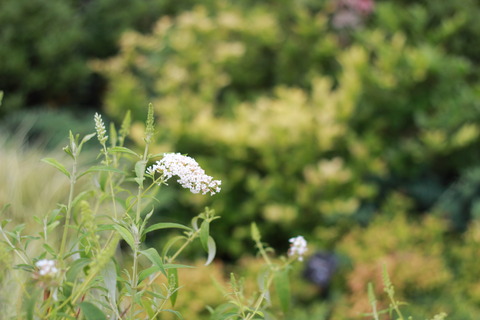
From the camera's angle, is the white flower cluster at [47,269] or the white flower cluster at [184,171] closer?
the white flower cluster at [47,269]

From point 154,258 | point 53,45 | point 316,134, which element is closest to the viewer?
point 154,258

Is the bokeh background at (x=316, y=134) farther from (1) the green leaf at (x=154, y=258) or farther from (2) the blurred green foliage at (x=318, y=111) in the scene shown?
(1) the green leaf at (x=154, y=258)

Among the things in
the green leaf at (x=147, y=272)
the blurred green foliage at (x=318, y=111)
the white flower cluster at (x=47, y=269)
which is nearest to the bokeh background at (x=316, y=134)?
→ the blurred green foliage at (x=318, y=111)

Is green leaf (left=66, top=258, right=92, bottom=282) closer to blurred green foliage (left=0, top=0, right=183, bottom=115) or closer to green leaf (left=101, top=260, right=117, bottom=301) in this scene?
green leaf (left=101, top=260, right=117, bottom=301)

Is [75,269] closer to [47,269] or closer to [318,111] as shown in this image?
[47,269]

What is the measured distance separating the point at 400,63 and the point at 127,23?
8.76ft

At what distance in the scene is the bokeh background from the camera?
2.55m

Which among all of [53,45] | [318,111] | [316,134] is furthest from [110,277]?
[53,45]

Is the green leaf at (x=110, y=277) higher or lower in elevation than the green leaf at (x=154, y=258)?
lower

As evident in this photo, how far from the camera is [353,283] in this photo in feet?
7.72

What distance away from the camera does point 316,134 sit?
310 cm

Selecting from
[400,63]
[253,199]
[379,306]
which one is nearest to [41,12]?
[253,199]

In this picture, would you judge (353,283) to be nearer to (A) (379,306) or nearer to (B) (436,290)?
(A) (379,306)

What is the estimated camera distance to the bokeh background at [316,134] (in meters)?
2.55
